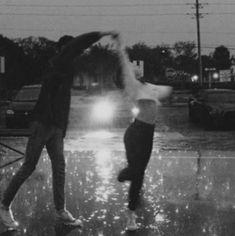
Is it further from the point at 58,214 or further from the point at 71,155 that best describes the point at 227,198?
the point at 71,155

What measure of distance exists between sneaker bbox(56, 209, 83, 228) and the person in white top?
51 centimetres

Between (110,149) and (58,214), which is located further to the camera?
(110,149)

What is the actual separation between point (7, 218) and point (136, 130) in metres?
1.55

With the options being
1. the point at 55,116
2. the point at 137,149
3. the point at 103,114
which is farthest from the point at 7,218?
the point at 103,114

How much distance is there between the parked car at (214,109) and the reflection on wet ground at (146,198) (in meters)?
10.1

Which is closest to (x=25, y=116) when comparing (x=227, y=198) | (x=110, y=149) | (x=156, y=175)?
(x=110, y=149)

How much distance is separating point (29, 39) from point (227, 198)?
11275cm

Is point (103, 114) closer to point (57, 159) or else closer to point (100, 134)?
point (100, 134)

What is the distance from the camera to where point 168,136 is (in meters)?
17.8

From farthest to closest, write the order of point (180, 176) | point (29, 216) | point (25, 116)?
point (25, 116) < point (180, 176) < point (29, 216)

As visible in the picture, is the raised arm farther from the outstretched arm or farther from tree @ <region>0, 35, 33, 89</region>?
tree @ <region>0, 35, 33, 89</region>

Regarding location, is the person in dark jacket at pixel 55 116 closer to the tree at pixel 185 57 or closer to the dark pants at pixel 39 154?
the dark pants at pixel 39 154

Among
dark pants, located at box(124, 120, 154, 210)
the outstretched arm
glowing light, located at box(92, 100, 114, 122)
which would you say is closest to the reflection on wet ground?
dark pants, located at box(124, 120, 154, 210)

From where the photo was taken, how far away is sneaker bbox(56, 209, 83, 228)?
6.01 meters
